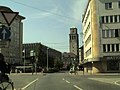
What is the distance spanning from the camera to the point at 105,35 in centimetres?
7400

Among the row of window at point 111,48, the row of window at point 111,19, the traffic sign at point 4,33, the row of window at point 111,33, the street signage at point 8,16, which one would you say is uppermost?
the row of window at point 111,19

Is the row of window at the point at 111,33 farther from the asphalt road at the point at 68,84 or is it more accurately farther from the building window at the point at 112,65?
the asphalt road at the point at 68,84

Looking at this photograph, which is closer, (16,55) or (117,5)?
(117,5)

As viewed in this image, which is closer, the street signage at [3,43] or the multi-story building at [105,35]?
the street signage at [3,43]

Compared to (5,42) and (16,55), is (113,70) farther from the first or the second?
(16,55)

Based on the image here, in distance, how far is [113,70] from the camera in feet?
240

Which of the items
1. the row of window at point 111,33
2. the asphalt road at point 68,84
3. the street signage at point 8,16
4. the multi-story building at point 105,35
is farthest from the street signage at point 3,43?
the row of window at point 111,33

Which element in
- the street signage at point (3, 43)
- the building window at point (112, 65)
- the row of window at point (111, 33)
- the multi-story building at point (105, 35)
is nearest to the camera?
the street signage at point (3, 43)

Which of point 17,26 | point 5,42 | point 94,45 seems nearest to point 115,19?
point 94,45

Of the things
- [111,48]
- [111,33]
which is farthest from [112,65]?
[111,33]

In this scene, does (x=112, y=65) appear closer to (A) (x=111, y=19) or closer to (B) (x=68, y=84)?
(A) (x=111, y=19)

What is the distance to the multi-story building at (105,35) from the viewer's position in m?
72.7

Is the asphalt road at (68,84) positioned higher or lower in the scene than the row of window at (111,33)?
lower

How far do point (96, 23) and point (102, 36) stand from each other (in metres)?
3.54
